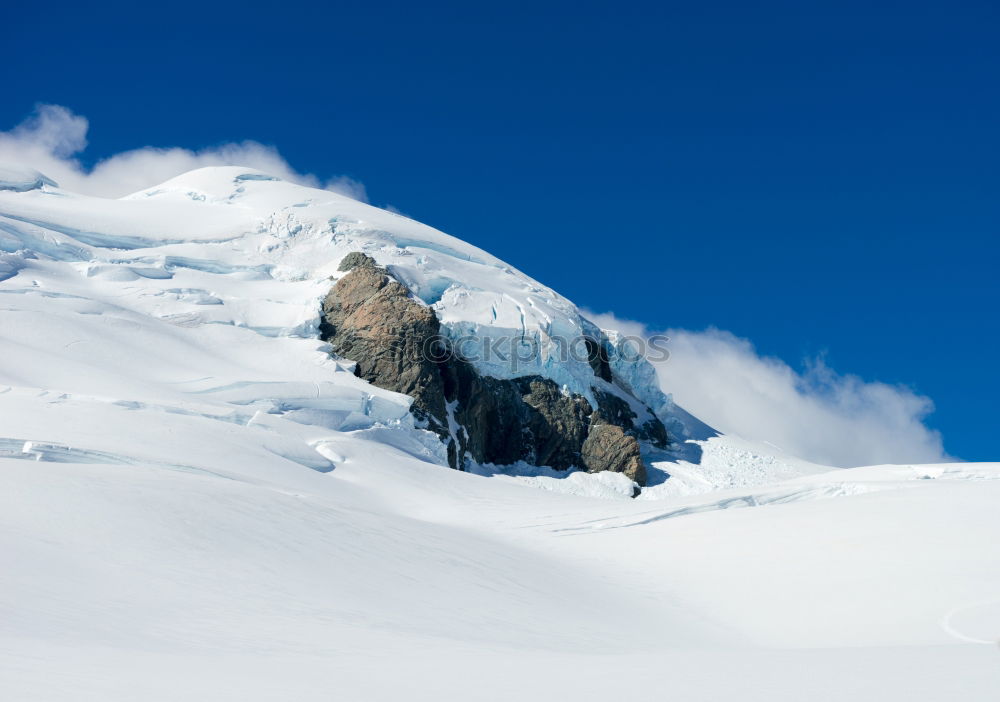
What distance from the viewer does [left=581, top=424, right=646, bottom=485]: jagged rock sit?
116ft

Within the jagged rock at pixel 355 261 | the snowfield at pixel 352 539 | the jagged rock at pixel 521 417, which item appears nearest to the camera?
the snowfield at pixel 352 539

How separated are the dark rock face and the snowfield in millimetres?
1038

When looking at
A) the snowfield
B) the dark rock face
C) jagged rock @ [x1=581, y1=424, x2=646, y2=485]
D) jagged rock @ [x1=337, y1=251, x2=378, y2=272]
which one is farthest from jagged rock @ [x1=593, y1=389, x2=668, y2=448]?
jagged rock @ [x1=337, y1=251, x2=378, y2=272]

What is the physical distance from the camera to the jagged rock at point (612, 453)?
116ft

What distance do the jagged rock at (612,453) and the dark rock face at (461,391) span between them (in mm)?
43

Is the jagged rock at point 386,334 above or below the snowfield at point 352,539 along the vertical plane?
above

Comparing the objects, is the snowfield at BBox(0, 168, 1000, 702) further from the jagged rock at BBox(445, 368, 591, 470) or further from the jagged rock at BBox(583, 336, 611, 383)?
the jagged rock at BBox(583, 336, 611, 383)

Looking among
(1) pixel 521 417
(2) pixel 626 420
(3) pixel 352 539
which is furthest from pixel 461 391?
(3) pixel 352 539

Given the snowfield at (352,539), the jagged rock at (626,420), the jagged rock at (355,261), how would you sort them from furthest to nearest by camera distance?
1. the jagged rock at (626,420)
2. the jagged rock at (355,261)
3. the snowfield at (352,539)

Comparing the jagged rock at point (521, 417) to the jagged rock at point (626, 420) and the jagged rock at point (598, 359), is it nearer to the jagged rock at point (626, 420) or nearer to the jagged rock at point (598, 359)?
the jagged rock at point (626, 420)

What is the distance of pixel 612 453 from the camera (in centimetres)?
3553

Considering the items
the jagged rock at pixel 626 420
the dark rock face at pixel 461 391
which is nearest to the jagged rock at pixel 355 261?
the dark rock face at pixel 461 391

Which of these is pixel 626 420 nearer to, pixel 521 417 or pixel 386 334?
pixel 521 417

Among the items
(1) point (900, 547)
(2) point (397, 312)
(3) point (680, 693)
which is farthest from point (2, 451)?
(2) point (397, 312)
